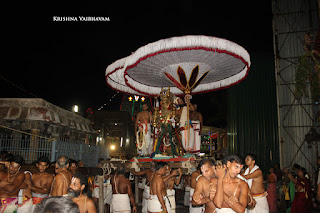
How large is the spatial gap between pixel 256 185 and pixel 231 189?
11.6ft

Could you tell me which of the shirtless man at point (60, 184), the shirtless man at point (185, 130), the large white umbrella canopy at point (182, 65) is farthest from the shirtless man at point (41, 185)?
the shirtless man at point (185, 130)

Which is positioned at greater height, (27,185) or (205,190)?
(205,190)

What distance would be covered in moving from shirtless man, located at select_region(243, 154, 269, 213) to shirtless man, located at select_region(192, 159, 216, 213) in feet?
7.27

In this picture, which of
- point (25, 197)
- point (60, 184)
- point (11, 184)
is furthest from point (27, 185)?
point (60, 184)

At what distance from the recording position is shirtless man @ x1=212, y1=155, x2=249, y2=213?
3643 mm

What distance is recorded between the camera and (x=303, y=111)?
16.5 meters

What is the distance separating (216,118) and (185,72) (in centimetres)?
2070

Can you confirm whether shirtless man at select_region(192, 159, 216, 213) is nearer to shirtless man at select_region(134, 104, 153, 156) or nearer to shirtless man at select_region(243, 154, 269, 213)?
shirtless man at select_region(243, 154, 269, 213)

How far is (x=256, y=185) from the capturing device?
695 cm

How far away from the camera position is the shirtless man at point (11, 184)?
19.3 feet

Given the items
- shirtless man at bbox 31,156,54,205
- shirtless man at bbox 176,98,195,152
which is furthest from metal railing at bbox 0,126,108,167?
shirtless man at bbox 176,98,195,152

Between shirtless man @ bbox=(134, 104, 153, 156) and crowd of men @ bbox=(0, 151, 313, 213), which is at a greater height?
shirtless man @ bbox=(134, 104, 153, 156)

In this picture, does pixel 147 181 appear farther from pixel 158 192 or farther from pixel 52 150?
pixel 52 150

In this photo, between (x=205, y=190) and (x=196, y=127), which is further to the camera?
(x=196, y=127)
